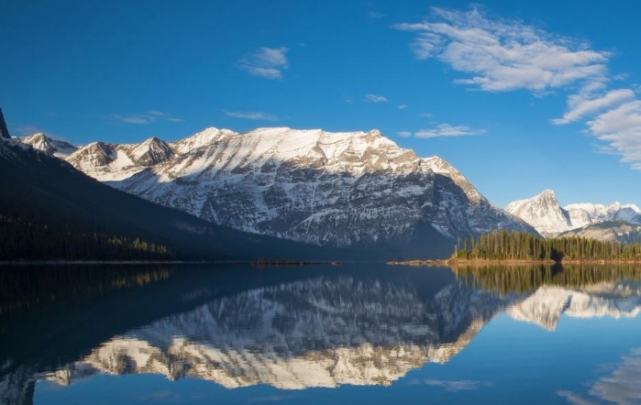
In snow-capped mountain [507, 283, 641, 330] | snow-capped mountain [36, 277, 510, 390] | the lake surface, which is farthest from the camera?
snow-capped mountain [507, 283, 641, 330]

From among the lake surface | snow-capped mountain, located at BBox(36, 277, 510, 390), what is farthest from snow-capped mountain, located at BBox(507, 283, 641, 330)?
snow-capped mountain, located at BBox(36, 277, 510, 390)

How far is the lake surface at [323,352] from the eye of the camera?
32.9m

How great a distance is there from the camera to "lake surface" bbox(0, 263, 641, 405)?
32.9m

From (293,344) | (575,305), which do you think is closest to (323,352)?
(293,344)

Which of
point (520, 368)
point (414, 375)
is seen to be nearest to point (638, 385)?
point (520, 368)

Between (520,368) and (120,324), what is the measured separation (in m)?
38.4

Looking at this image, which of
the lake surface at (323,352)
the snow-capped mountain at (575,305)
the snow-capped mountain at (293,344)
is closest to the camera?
the lake surface at (323,352)

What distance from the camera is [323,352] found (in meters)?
44.4

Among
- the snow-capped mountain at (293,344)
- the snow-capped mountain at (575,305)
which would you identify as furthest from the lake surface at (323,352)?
the snow-capped mountain at (575,305)

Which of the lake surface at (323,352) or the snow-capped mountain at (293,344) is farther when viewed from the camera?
the snow-capped mountain at (293,344)

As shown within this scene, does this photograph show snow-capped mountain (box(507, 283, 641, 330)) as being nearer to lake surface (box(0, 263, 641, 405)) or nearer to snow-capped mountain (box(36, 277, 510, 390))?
lake surface (box(0, 263, 641, 405))

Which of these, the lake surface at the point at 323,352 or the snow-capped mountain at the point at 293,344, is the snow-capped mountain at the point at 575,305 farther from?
the snow-capped mountain at the point at 293,344

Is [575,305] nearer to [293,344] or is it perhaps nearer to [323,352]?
[293,344]

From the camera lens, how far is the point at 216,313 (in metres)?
70.4
